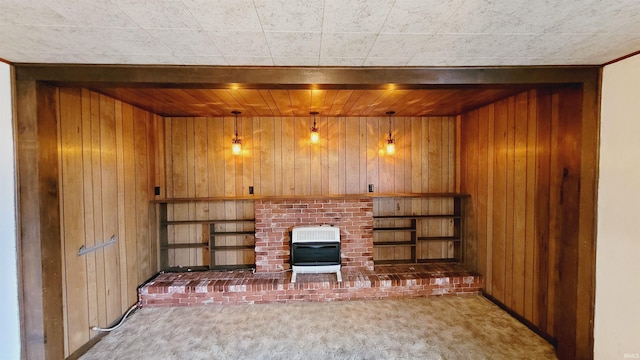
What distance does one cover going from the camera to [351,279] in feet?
11.5

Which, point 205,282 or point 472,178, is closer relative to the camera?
point 205,282

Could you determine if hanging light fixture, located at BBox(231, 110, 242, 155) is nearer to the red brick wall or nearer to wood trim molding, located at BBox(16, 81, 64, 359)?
the red brick wall

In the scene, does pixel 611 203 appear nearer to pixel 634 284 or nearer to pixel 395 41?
pixel 634 284

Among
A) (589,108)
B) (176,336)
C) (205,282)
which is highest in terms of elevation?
(589,108)

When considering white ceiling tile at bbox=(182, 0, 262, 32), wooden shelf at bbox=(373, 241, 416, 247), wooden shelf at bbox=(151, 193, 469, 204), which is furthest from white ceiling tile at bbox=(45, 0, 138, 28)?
wooden shelf at bbox=(373, 241, 416, 247)

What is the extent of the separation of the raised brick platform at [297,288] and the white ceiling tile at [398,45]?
8.90ft

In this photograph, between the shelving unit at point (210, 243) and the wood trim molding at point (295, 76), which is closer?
the wood trim molding at point (295, 76)

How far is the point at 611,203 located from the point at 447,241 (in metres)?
2.31

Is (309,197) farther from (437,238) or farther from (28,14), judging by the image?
(28,14)

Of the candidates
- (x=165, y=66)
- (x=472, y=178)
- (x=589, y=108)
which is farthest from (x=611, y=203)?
(x=165, y=66)

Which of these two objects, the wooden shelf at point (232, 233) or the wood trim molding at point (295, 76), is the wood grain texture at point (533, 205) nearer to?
the wood trim molding at point (295, 76)

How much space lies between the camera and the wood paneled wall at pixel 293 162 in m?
3.98

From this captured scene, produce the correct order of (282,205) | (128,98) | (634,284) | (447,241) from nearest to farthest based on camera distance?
1. (634,284)
2. (128,98)
3. (282,205)
4. (447,241)

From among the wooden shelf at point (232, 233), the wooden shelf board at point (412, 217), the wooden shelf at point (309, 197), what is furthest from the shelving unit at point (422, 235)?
the wooden shelf at point (232, 233)
